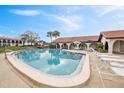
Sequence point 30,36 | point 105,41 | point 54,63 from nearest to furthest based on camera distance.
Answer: point 54,63 < point 105,41 < point 30,36

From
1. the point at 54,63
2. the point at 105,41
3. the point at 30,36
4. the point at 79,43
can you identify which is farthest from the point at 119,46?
the point at 30,36

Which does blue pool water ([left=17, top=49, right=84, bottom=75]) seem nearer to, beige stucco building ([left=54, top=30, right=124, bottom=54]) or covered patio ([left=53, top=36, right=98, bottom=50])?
beige stucco building ([left=54, top=30, right=124, bottom=54])

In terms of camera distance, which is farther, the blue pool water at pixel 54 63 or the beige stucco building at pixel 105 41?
the beige stucco building at pixel 105 41

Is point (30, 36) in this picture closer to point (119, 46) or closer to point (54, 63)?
point (119, 46)

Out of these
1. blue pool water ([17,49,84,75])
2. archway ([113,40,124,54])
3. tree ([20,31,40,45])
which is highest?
tree ([20,31,40,45])

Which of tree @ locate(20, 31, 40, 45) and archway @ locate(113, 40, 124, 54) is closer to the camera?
archway @ locate(113, 40, 124, 54)

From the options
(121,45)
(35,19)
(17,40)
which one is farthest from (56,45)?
(17,40)

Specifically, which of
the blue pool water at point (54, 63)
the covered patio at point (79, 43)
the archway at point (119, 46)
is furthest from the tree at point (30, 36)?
the archway at point (119, 46)

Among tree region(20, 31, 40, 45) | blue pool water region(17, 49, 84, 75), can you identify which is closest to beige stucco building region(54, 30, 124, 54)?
blue pool water region(17, 49, 84, 75)

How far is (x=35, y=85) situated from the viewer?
198 inches

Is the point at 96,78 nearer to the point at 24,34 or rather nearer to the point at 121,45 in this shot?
the point at 121,45

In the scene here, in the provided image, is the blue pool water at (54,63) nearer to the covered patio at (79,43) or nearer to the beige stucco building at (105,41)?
the beige stucco building at (105,41)

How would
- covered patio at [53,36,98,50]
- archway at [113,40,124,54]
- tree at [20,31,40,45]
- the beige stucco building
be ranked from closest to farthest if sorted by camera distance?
the beige stucco building → archway at [113,40,124,54] → covered patio at [53,36,98,50] → tree at [20,31,40,45]
